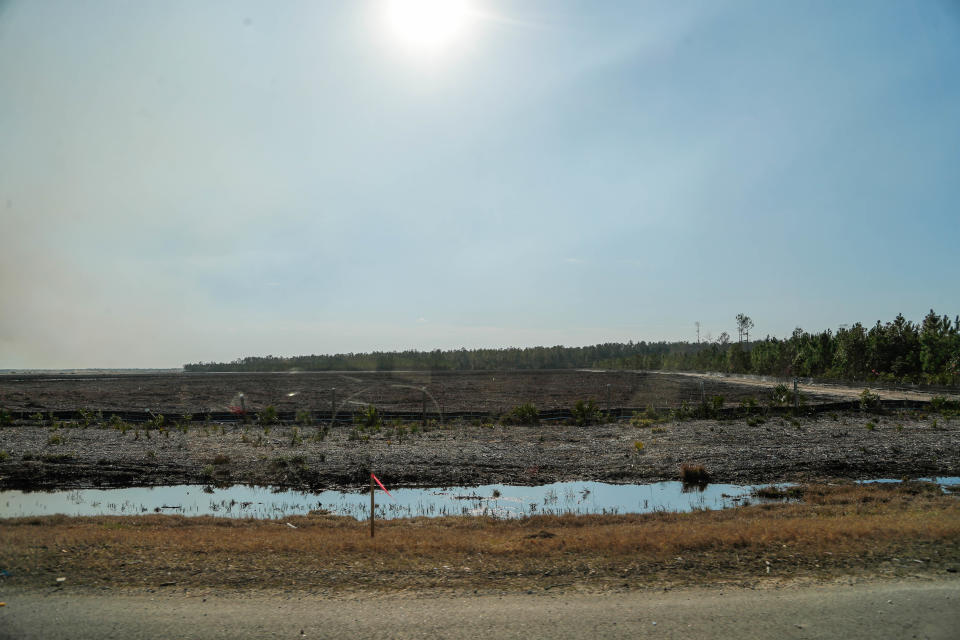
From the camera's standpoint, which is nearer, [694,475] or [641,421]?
[694,475]

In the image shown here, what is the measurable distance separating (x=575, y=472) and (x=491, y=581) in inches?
601

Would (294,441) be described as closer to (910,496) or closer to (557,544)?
(557,544)

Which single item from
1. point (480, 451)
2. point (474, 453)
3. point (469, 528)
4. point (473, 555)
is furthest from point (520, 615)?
point (480, 451)

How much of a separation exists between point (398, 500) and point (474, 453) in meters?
7.25

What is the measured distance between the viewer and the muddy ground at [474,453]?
21.1 metres

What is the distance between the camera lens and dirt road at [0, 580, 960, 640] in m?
5.70

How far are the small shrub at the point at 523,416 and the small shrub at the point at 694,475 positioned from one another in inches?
573

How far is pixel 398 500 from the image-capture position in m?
18.3

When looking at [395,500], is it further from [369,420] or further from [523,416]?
[523,416]

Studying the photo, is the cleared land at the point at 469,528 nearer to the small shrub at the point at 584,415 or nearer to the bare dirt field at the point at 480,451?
the bare dirt field at the point at 480,451

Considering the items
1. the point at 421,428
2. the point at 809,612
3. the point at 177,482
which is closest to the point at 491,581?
the point at 809,612

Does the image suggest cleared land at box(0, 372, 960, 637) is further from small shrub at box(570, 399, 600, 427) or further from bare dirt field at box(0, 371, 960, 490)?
small shrub at box(570, 399, 600, 427)

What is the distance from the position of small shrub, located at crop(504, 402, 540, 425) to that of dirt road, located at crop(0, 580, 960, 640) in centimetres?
2840

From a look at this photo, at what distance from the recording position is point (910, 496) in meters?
16.5
